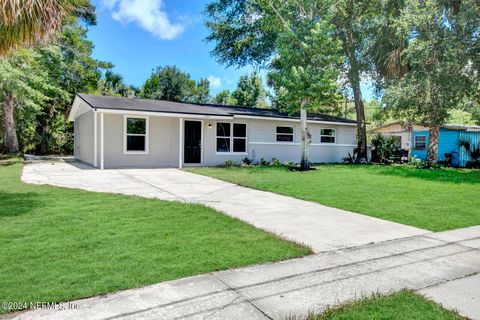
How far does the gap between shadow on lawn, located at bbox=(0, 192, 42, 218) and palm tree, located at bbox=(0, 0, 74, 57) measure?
9.30ft

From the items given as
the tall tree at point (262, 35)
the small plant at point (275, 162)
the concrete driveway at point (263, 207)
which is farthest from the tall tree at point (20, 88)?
the small plant at point (275, 162)

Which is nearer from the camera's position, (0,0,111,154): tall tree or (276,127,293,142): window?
(276,127,293,142): window

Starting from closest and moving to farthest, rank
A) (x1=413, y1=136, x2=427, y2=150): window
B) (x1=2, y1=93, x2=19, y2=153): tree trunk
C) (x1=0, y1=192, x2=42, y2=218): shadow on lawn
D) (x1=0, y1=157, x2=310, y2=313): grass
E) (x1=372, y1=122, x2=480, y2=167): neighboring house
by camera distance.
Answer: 1. (x1=0, y1=157, x2=310, y2=313): grass
2. (x1=0, y1=192, x2=42, y2=218): shadow on lawn
3. (x1=2, y1=93, x2=19, y2=153): tree trunk
4. (x1=372, y1=122, x2=480, y2=167): neighboring house
5. (x1=413, y1=136, x2=427, y2=150): window

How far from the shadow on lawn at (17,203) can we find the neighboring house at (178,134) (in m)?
6.03

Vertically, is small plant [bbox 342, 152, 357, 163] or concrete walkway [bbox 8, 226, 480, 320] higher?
small plant [bbox 342, 152, 357, 163]

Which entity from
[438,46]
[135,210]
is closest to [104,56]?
[438,46]

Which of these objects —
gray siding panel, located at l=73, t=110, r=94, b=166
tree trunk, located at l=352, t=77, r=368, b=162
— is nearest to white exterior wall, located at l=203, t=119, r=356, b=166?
tree trunk, located at l=352, t=77, r=368, b=162

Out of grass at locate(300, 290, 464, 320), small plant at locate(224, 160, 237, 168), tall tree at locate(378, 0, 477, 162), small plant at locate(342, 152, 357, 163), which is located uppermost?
tall tree at locate(378, 0, 477, 162)

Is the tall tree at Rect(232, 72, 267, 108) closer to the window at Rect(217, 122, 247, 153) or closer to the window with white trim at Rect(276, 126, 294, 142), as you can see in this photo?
the window with white trim at Rect(276, 126, 294, 142)

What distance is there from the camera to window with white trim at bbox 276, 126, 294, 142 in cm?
1838

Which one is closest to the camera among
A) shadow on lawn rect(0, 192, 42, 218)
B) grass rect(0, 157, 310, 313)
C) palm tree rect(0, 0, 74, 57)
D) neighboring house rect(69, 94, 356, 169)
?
grass rect(0, 157, 310, 313)

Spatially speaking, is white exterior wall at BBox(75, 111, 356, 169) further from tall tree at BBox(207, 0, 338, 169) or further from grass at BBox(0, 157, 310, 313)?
grass at BBox(0, 157, 310, 313)

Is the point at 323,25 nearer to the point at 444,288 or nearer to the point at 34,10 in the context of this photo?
the point at 34,10

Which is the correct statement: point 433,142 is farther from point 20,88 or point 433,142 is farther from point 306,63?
point 20,88
